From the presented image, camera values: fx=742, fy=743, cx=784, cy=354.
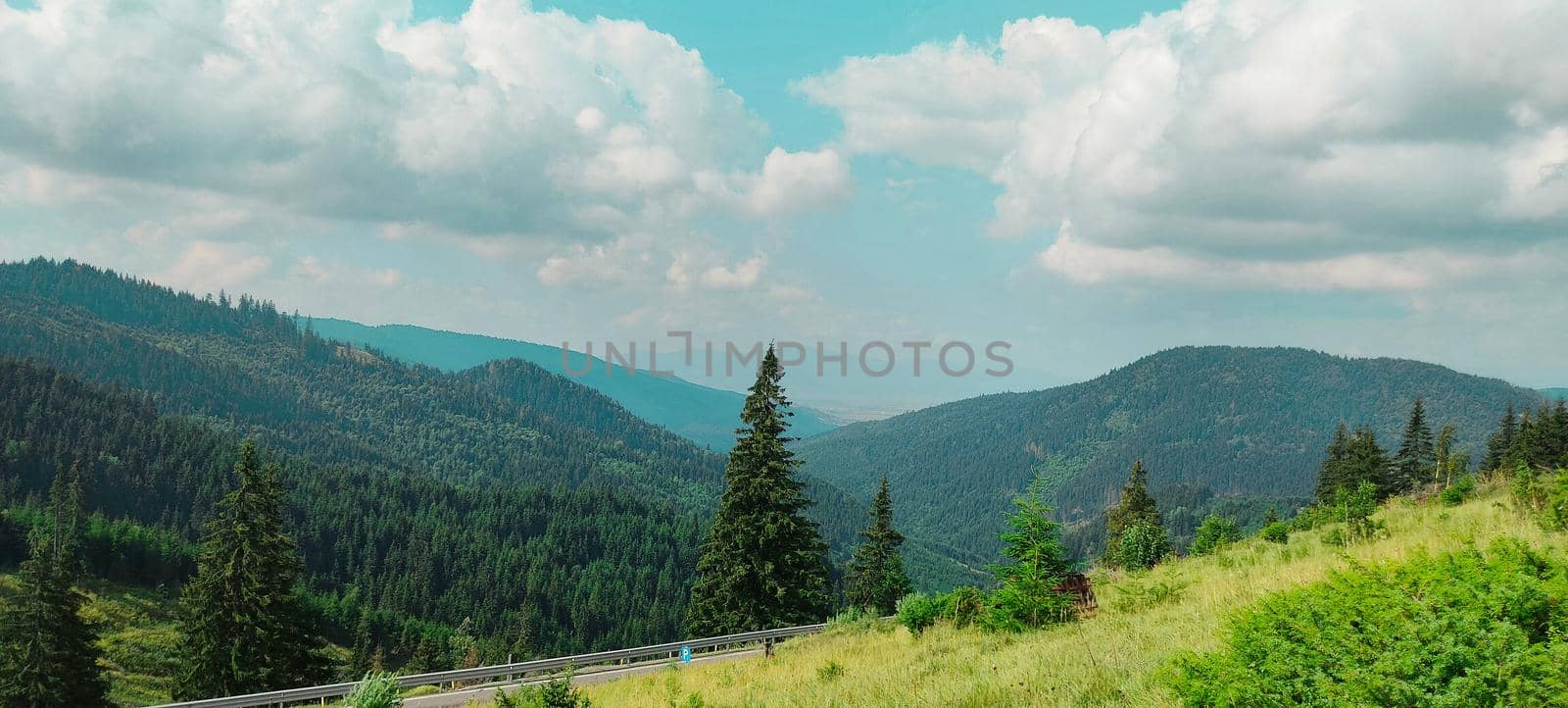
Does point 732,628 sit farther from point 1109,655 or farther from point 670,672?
point 1109,655

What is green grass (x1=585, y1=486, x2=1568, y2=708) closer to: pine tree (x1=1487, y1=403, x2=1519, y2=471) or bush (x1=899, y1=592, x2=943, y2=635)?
bush (x1=899, y1=592, x2=943, y2=635)

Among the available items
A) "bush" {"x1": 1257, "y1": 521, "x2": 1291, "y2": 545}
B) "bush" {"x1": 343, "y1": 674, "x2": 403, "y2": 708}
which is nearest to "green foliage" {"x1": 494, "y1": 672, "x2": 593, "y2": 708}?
"bush" {"x1": 343, "y1": 674, "x2": 403, "y2": 708}

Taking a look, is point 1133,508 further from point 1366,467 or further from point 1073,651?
point 1073,651

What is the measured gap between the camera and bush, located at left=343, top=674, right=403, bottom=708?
9219 mm

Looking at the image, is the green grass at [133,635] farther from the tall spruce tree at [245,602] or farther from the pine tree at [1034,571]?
the pine tree at [1034,571]

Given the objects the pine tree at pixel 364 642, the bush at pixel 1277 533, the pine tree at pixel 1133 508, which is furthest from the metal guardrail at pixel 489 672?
the pine tree at pixel 364 642

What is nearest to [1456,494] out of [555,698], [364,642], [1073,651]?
[1073,651]

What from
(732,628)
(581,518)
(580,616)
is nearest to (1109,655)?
(732,628)

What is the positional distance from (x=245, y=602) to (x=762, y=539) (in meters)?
22.1

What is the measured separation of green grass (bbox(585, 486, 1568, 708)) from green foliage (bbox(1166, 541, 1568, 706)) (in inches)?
21.7

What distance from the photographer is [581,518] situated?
620ft

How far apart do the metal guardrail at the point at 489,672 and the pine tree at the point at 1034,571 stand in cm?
834

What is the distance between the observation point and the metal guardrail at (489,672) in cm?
1833

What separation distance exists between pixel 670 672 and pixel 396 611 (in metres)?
139
